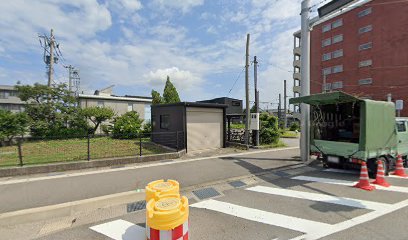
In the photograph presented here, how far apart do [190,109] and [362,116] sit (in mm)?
7949

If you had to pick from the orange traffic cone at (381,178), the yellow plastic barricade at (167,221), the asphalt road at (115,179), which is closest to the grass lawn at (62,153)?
the asphalt road at (115,179)

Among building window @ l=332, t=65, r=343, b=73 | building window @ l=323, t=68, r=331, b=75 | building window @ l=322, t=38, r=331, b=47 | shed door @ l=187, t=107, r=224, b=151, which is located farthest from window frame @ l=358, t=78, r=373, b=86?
shed door @ l=187, t=107, r=224, b=151

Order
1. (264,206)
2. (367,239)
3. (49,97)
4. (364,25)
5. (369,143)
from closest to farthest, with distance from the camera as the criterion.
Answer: (367,239), (264,206), (369,143), (49,97), (364,25)

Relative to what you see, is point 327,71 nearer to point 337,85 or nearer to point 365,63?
point 337,85

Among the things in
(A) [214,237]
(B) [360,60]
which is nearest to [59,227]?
(A) [214,237]

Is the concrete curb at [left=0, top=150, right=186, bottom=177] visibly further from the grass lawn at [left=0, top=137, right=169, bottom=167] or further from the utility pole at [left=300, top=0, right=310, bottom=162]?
the utility pole at [left=300, top=0, right=310, bottom=162]

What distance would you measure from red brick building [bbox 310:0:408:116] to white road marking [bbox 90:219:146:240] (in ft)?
101

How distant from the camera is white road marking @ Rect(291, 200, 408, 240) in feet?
11.1

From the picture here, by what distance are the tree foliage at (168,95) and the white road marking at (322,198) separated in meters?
17.1

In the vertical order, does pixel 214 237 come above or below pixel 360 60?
below

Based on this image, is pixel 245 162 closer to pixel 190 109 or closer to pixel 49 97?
pixel 190 109

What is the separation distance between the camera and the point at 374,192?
5.33m

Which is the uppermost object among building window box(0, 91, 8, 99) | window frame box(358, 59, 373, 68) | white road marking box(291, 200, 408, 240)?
window frame box(358, 59, 373, 68)

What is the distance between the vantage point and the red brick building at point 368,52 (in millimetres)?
27938
